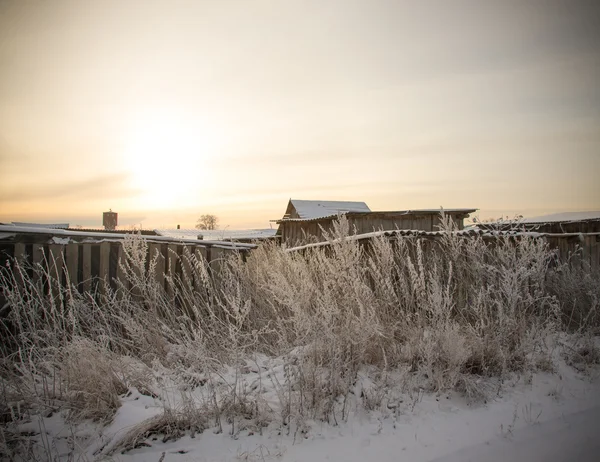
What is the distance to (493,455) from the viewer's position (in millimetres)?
2287

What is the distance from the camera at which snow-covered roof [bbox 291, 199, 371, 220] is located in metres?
21.3

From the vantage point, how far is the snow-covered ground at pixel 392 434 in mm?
2268

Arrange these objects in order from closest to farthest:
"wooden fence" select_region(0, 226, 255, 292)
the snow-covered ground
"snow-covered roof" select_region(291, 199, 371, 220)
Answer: the snow-covered ground
"wooden fence" select_region(0, 226, 255, 292)
"snow-covered roof" select_region(291, 199, 371, 220)

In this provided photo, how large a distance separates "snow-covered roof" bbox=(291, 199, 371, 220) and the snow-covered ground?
17832mm

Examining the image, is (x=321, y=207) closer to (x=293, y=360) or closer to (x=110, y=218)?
(x=293, y=360)

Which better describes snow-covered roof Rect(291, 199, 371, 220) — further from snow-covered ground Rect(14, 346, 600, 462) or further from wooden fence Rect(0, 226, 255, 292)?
snow-covered ground Rect(14, 346, 600, 462)

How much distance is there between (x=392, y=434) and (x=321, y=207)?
20362 millimetres

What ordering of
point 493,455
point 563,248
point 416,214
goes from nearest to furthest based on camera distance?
point 493,455, point 563,248, point 416,214

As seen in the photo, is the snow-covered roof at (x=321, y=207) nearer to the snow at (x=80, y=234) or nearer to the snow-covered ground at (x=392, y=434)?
the snow at (x=80, y=234)

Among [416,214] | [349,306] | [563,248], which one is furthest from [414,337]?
[416,214]

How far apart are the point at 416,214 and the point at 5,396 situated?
→ 15.3m

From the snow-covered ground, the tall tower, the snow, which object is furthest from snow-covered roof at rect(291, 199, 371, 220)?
the tall tower

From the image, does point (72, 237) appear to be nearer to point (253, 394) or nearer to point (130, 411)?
point (130, 411)

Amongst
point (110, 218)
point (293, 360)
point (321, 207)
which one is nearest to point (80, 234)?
point (293, 360)
